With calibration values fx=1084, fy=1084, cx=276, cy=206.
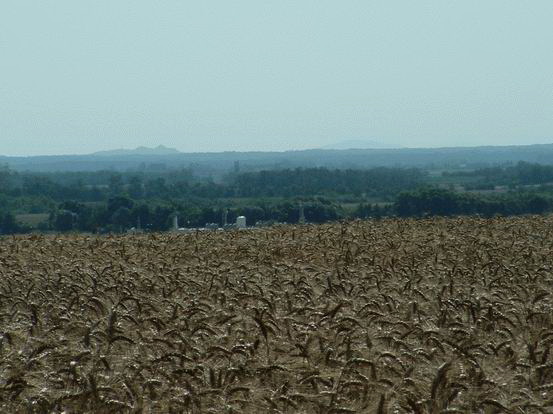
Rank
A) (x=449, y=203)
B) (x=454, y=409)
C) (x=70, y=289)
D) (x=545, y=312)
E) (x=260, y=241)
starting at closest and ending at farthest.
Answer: (x=454, y=409)
(x=545, y=312)
(x=70, y=289)
(x=260, y=241)
(x=449, y=203)

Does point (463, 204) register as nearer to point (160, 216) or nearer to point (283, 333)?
point (160, 216)

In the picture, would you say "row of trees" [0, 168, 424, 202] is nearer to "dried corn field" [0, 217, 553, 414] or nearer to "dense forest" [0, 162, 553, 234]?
"dense forest" [0, 162, 553, 234]

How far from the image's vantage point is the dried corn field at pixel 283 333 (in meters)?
7.32

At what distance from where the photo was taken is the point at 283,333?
954 cm

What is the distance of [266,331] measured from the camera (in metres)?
8.95

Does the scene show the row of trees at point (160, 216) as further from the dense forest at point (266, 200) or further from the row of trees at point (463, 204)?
the row of trees at point (463, 204)

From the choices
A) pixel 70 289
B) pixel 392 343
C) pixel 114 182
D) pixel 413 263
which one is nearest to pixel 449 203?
pixel 413 263

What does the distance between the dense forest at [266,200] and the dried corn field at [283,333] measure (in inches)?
575

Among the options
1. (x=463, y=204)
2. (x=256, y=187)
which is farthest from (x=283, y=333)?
(x=256, y=187)

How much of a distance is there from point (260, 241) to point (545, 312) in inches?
401

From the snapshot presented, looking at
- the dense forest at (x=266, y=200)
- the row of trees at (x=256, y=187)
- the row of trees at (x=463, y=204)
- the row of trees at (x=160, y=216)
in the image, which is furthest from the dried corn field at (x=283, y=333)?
the row of trees at (x=256, y=187)

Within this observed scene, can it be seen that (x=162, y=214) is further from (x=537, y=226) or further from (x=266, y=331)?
(x=266, y=331)

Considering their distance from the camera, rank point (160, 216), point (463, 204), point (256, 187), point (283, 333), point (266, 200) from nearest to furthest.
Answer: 1. point (283, 333)
2. point (463, 204)
3. point (160, 216)
4. point (266, 200)
5. point (256, 187)

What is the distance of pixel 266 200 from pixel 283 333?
82.1m
